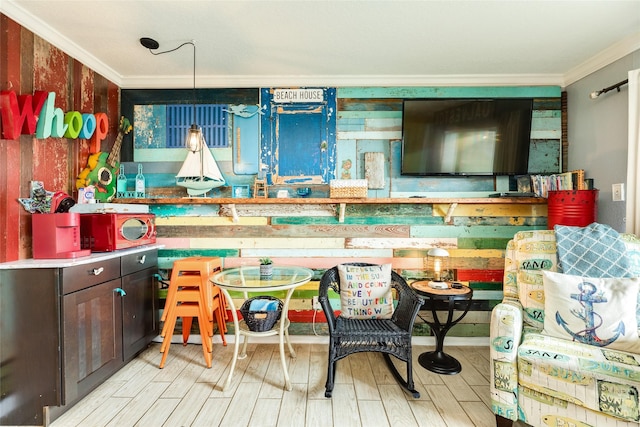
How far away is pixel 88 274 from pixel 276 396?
152cm

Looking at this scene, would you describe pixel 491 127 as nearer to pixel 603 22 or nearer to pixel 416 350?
pixel 603 22

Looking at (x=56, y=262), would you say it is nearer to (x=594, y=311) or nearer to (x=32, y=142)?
(x=32, y=142)

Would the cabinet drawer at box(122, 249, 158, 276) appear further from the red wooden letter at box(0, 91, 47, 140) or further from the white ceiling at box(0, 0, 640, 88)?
the white ceiling at box(0, 0, 640, 88)

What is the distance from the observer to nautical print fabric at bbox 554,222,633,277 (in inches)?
75.7

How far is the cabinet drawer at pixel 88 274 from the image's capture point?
188 centimetres

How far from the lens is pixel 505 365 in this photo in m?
1.74

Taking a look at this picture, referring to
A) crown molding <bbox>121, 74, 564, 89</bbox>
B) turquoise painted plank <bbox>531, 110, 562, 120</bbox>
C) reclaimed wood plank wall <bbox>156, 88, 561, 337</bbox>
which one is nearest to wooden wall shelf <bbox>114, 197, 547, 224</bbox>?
reclaimed wood plank wall <bbox>156, 88, 561, 337</bbox>

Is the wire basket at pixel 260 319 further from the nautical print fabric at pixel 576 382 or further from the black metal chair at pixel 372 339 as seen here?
the nautical print fabric at pixel 576 382

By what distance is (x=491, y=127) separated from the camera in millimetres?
2812

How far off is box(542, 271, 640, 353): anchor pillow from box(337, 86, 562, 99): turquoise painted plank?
1.87 m

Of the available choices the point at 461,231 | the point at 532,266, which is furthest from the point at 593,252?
the point at 461,231

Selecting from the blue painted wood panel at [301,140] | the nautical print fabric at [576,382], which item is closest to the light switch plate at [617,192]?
the nautical print fabric at [576,382]

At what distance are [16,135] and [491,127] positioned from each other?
3.60 meters

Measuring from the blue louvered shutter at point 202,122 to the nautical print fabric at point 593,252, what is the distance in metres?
2.90
